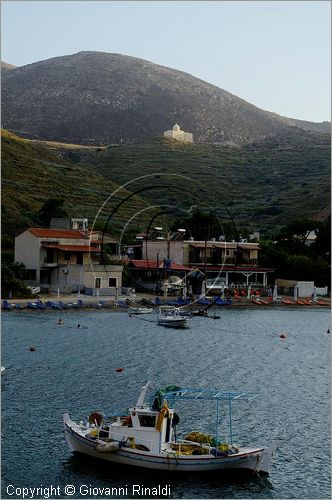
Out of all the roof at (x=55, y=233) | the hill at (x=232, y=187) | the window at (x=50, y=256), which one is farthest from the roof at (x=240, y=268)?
the hill at (x=232, y=187)

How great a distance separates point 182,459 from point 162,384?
560 inches

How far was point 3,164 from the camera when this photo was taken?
5295 inches

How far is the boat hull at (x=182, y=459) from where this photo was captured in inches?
1145

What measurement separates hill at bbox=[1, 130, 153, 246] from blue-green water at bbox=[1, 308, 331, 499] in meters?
36.5

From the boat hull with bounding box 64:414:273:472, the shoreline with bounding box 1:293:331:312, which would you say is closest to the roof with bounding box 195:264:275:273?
the shoreline with bounding box 1:293:331:312

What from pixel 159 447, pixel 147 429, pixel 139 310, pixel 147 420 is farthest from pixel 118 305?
pixel 159 447

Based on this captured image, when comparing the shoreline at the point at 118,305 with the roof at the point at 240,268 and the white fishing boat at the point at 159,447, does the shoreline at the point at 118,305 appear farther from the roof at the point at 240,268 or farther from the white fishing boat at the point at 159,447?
the white fishing boat at the point at 159,447

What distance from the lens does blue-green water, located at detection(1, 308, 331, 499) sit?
2880cm

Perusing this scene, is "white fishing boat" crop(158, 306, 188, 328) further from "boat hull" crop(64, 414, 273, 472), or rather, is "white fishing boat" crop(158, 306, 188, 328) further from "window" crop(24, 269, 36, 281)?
"boat hull" crop(64, 414, 273, 472)

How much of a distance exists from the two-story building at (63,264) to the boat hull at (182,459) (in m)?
50.8

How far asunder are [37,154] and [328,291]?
72.4 metres

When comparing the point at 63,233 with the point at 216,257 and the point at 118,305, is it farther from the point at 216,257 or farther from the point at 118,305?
the point at 216,257

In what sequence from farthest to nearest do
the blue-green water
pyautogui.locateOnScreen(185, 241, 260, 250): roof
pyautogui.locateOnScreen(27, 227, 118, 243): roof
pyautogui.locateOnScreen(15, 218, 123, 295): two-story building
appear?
pyautogui.locateOnScreen(185, 241, 260, 250): roof, pyautogui.locateOnScreen(27, 227, 118, 243): roof, pyautogui.locateOnScreen(15, 218, 123, 295): two-story building, the blue-green water

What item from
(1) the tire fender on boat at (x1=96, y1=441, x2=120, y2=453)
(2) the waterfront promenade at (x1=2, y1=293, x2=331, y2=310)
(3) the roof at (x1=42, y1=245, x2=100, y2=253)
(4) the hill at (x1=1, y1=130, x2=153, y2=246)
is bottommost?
(1) the tire fender on boat at (x1=96, y1=441, x2=120, y2=453)
